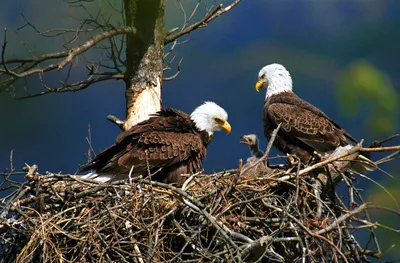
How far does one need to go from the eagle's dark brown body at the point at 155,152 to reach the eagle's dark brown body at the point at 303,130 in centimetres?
70

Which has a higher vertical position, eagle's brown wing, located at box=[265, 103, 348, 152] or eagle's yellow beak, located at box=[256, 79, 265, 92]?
eagle's yellow beak, located at box=[256, 79, 265, 92]

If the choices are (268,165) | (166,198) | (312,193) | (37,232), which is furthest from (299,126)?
(37,232)

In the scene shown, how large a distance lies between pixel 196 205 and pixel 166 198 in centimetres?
52

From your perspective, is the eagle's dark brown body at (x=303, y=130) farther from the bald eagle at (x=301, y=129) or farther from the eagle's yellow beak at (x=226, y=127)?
the eagle's yellow beak at (x=226, y=127)

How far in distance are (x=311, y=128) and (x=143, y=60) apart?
161 cm

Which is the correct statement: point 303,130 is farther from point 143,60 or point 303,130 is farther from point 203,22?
point 143,60

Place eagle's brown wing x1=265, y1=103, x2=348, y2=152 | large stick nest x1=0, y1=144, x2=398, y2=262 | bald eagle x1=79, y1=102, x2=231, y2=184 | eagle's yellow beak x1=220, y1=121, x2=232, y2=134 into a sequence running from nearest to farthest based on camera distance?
1. large stick nest x1=0, y1=144, x2=398, y2=262
2. bald eagle x1=79, y1=102, x2=231, y2=184
3. eagle's brown wing x1=265, y1=103, x2=348, y2=152
4. eagle's yellow beak x1=220, y1=121, x2=232, y2=134

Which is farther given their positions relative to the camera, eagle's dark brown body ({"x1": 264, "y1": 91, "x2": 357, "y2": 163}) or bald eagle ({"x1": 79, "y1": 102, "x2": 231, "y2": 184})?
eagle's dark brown body ({"x1": 264, "y1": 91, "x2": 357, "y2": 163})

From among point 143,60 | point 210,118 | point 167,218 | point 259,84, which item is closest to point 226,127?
point 210,118

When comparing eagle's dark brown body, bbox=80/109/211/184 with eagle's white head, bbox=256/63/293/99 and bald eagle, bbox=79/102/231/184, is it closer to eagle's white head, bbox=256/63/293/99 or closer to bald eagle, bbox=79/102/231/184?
bald eagle, bbox=79/102/231/184

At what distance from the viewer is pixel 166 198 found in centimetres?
475

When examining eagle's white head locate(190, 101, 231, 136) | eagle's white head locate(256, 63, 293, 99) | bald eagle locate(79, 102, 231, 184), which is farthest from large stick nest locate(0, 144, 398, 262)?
eagle's white head locate(256, 63, 293, 99)

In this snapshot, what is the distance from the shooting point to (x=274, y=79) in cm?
666

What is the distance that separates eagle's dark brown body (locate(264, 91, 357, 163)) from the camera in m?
A: 5.94
